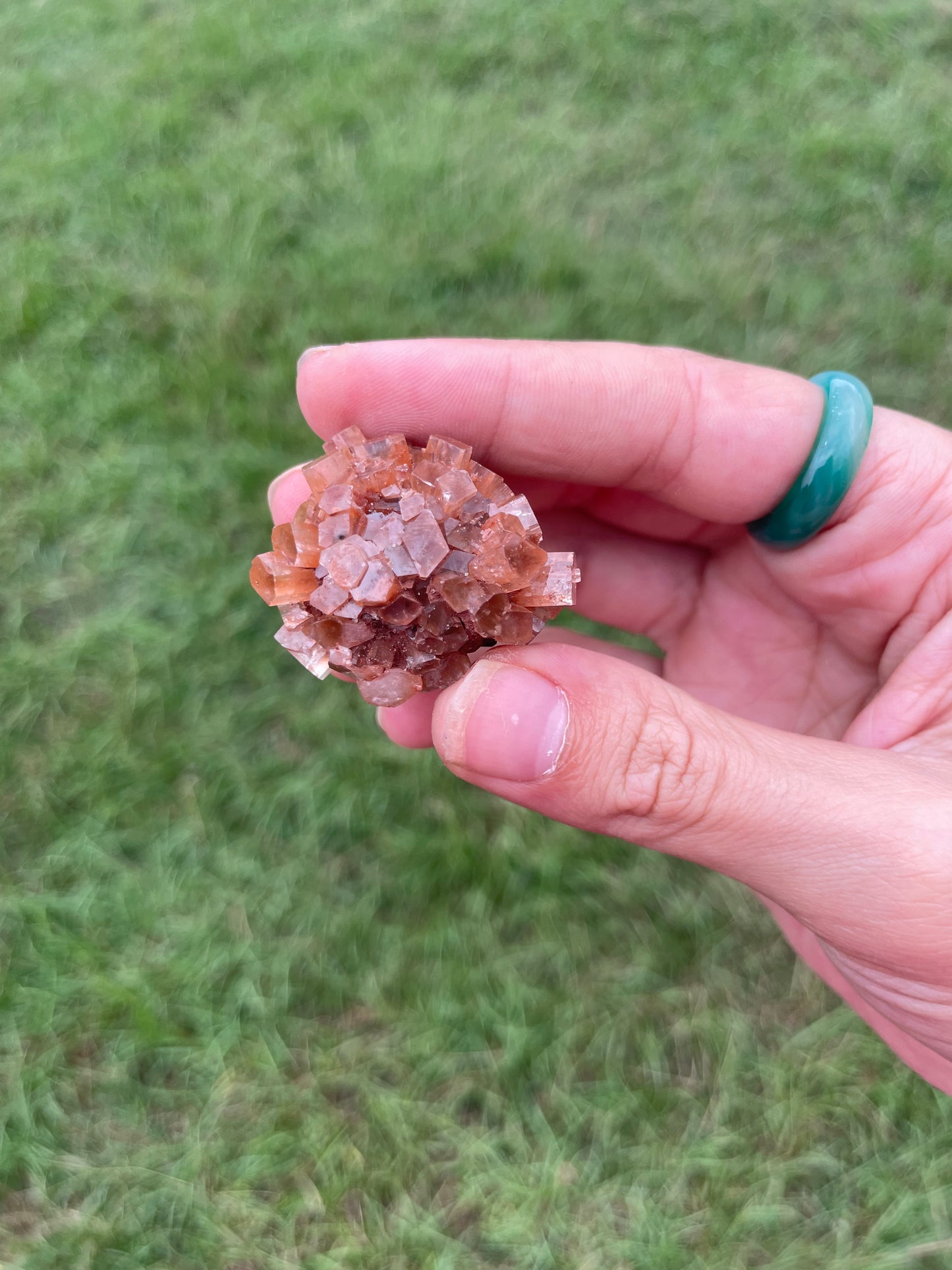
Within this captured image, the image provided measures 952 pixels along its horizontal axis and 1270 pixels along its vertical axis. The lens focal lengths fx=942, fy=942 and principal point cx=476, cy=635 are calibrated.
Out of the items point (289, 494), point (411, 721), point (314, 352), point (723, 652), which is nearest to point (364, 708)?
point (411, 721)

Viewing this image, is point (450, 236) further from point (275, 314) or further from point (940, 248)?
point (940, 248)

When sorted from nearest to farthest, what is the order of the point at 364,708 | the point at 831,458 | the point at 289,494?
Answer: 1. the point at 831,458
2. the point at 289,494
3. the point at 364,708

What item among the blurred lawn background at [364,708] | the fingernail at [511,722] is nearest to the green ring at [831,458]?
the fingernail at [511,722]

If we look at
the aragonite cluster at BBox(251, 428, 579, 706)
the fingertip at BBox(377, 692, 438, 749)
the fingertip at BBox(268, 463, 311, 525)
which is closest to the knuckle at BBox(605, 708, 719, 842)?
the aragonite cluster at BBox(251, 428, 579, 706)

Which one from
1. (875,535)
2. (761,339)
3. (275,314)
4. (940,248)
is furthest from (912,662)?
(275,314)

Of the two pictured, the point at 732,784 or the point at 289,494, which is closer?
the point at 732,784

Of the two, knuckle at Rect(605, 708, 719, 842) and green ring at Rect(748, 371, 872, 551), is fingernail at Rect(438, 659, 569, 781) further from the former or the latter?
green ring at Rect(748, 371, 872, 551)

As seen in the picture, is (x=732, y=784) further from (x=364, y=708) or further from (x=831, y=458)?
(x=364, y=708)
